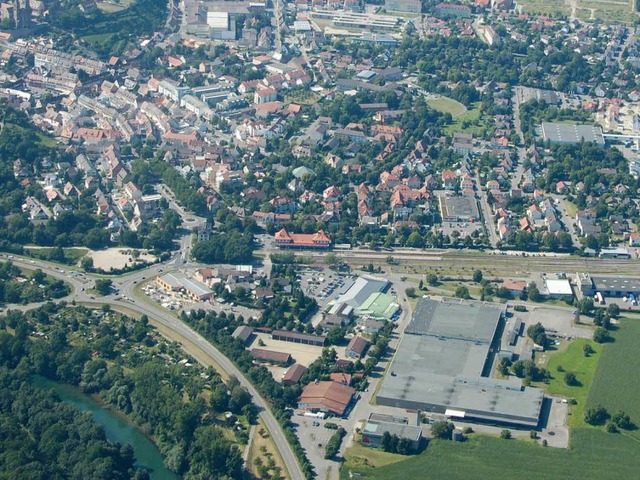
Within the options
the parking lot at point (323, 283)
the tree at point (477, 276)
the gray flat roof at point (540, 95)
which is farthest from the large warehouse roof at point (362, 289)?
the gray flat roof at point (540, 95)

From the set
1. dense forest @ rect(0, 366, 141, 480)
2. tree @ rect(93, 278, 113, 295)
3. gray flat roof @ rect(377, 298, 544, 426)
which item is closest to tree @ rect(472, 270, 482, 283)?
gray flat roof @ rect(377, 298, 544, 426)

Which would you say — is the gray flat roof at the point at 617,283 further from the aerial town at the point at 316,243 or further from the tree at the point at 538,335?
the tree at the point at 538,335

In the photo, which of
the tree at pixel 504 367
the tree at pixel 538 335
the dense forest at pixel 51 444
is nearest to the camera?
the dense forest at pixel 51 444

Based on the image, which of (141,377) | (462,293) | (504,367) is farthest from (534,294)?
(141,377)

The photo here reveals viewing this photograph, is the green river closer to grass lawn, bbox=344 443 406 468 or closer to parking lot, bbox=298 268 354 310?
grass lawn, bbox=344 443 406 468

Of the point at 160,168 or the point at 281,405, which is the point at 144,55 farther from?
the point at 281,405

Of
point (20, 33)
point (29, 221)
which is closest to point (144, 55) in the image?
point (20, 33)
